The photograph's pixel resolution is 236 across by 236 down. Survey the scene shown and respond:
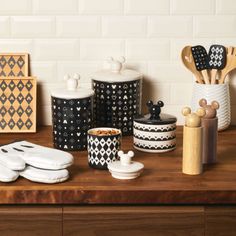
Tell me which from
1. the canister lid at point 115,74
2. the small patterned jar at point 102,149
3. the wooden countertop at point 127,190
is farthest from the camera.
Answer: the canister lid at point 115,74

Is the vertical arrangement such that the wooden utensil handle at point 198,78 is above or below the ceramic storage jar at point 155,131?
above

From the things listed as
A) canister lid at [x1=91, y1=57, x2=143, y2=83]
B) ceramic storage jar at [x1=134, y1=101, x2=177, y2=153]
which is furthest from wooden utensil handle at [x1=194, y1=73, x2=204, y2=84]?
ceramic storage jar at [x1=134, y1=101, x2=177, y2=153]

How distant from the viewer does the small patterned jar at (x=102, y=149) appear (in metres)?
1.82

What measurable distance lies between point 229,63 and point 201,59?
4.0 inches

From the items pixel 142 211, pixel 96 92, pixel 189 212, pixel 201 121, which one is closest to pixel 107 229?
pixel 142 211

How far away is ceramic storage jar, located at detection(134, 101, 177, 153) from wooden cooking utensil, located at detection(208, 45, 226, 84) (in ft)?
1.18

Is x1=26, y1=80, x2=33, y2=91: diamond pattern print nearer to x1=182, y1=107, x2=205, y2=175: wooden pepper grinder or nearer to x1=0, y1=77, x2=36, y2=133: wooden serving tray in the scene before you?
x1=0, y1=77, x2=36, y2=133: wooden serving tray

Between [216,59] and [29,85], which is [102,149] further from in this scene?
[216,59]

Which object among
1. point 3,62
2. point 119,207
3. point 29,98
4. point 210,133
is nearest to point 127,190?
point 119,207

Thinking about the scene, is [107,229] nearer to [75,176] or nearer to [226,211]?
[75,176]

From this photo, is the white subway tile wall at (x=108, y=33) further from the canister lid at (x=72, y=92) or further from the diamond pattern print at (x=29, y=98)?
the canister lid at (x=72, y=92)

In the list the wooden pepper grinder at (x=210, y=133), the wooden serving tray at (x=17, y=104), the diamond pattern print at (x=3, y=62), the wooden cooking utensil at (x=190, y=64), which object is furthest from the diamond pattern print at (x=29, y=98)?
the wooden pepper grinder at (x=210, y=133)

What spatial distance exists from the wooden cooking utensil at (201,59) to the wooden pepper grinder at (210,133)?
0.39m

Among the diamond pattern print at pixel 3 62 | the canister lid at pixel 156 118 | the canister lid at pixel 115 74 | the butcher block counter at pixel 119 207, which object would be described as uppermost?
the diamond pattern print at pixel 3 62
